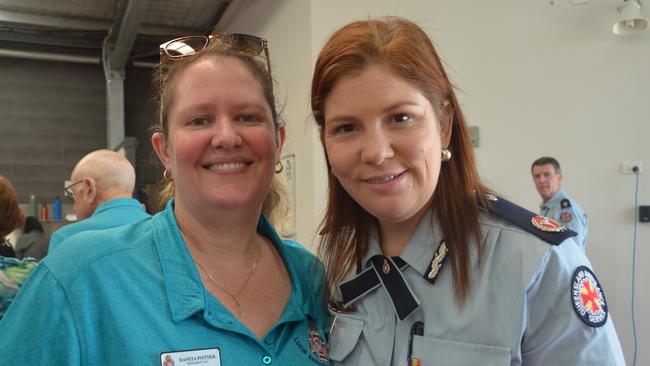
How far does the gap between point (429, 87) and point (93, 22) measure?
21.6 ft

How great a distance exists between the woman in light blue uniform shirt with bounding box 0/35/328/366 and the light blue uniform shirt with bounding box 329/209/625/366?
21cm

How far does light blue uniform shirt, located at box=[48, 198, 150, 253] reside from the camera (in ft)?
9.01

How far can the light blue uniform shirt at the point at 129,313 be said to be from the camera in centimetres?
97

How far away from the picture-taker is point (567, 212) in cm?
394

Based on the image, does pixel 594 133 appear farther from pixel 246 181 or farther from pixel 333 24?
pixel 246 181

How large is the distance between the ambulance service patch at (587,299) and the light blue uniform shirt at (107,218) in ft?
7.56

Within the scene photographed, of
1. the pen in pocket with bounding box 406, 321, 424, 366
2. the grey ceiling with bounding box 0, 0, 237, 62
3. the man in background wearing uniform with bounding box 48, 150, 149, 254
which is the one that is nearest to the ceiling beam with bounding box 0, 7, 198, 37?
the grey ceiling with bounding box 0, 0, 237, 62

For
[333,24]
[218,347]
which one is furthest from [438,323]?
[333,24]

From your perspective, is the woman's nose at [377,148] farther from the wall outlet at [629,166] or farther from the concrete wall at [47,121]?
the concrete wall at [47,121]

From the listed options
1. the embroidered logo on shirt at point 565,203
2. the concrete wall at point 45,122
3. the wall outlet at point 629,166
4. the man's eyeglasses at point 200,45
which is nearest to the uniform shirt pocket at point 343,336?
the man's eyeglasses at point 200,45

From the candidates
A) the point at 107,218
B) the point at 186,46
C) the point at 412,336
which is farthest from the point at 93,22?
the point at 412,336

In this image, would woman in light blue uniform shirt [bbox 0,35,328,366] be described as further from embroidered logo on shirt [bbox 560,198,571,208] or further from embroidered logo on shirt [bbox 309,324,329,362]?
embroidered logo on shirt [bbox 560,198,571,208]

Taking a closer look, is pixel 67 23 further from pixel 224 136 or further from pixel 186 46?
pixel 224 136

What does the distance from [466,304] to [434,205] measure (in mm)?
249
